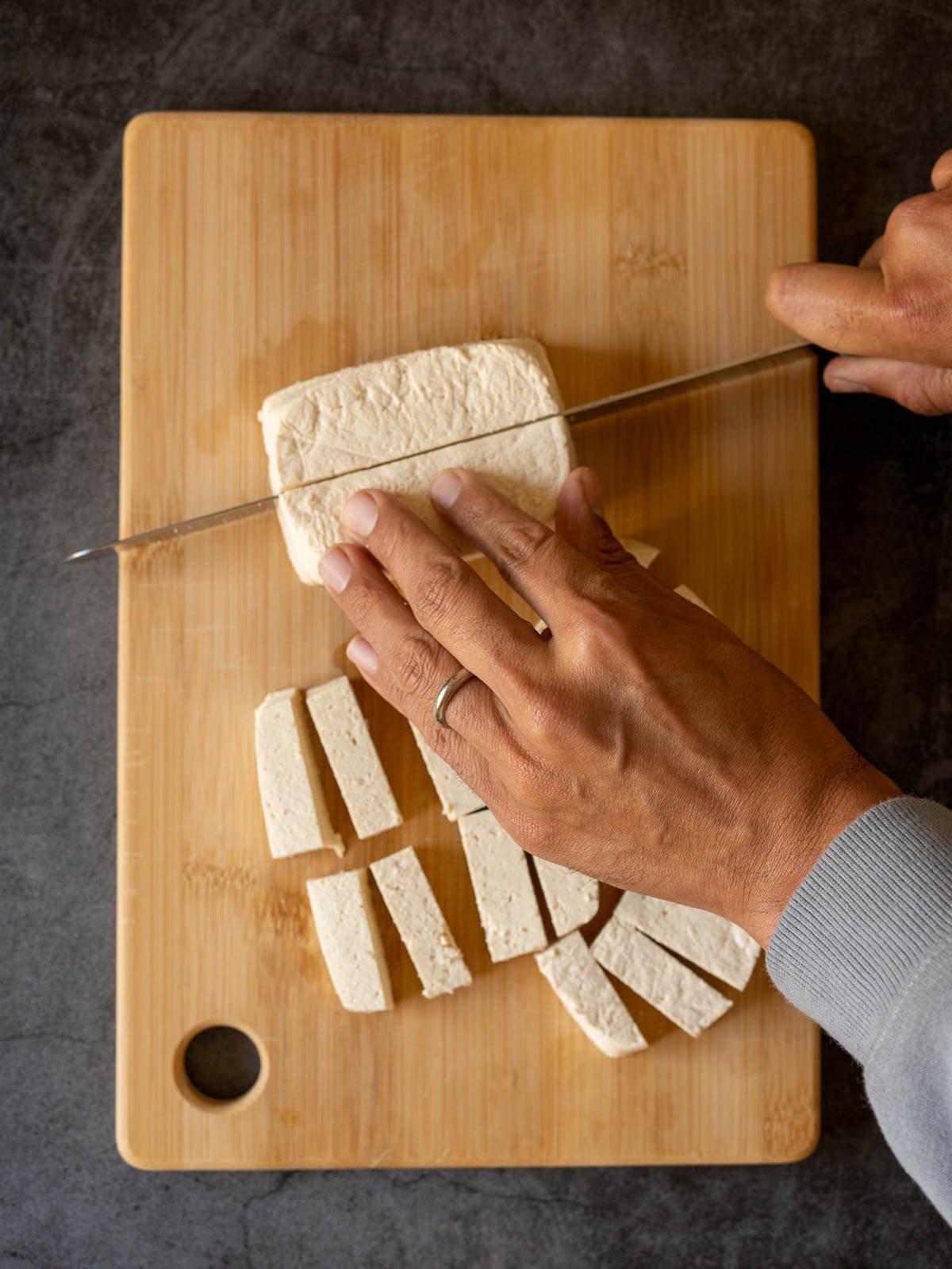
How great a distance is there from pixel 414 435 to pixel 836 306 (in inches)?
26.2

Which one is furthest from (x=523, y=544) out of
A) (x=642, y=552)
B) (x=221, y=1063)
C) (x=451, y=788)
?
(x=221, y=1063)

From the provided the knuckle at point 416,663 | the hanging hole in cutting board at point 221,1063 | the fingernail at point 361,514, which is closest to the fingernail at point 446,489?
the fingernail at point 361,514

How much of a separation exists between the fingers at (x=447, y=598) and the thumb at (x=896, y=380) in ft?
2.60

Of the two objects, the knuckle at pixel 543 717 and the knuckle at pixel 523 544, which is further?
the knuckle at pixel 523 544

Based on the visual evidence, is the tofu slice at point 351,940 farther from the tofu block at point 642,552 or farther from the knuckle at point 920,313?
the knuckle at point 920,313

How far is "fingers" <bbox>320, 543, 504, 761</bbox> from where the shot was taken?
1.36 m

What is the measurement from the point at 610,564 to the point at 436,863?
2.04 feet

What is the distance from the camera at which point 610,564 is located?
148 centimetres

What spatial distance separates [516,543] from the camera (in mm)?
1405

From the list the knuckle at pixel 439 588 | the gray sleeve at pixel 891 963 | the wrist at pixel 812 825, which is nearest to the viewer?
the gray sleeve at pixel 891 963

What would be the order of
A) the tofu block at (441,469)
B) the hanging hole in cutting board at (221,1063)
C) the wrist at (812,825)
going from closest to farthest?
the wrist at (812,825) < the tofu block at (441,469) < the hanging hole in cutting board at (221,1063)

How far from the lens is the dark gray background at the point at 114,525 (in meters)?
1.81

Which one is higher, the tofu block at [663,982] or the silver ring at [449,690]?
the silver ring at [449,690]

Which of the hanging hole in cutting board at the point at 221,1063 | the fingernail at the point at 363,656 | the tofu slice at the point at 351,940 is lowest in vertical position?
the hanging hole in cutting board at the point at 221,1063
